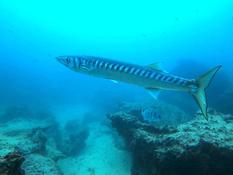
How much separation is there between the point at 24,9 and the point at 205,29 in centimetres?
7081

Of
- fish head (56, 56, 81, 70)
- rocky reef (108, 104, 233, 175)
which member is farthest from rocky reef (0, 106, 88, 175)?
rocky reef (108, 104, 233, 175)

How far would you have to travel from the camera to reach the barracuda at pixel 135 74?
18.5ft

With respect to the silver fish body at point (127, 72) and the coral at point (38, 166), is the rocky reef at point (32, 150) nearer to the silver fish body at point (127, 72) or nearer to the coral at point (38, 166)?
the coral at point (38, 166)

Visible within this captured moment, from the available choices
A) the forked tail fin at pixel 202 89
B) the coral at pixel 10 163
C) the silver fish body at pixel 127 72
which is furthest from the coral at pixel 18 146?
the forked tail fin at pixel 202 89

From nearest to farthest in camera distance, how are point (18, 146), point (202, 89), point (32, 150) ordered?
point (202, 89)
point (18, 146)
point (32, 150)

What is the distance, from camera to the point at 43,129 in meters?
11.9

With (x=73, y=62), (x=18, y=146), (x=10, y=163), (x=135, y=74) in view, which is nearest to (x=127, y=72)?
(x=135, y=74)

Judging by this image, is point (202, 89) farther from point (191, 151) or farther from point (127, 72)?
point (191, 151)

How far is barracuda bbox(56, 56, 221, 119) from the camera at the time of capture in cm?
564

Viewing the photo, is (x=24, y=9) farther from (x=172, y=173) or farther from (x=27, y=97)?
(x=172, y=173)

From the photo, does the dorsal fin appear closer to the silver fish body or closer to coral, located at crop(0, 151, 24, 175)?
the silver fish body

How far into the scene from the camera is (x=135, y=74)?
5742 mm

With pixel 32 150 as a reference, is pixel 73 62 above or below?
above

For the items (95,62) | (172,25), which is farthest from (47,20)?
(95,62)
